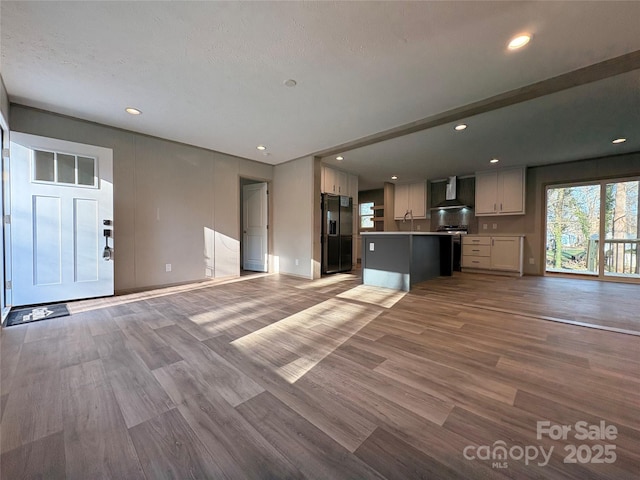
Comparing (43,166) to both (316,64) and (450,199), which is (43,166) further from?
(450,199)

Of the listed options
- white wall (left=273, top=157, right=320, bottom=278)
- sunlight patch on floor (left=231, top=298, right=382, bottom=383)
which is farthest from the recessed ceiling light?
white wall (left=273, top=157, right=320, bottom=278)

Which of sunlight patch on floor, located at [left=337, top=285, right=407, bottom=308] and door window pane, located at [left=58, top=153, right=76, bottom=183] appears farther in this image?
sunlight patch on floor, located at [left=337, top=285, right=407, bottom=308]

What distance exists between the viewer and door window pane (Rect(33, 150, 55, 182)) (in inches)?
116

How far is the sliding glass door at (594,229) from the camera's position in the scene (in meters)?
4.77

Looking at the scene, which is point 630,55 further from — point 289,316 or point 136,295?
point 136,295

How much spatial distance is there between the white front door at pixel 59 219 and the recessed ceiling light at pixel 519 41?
4660 mm

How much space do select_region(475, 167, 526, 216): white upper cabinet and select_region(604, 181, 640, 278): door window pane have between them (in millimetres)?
1382

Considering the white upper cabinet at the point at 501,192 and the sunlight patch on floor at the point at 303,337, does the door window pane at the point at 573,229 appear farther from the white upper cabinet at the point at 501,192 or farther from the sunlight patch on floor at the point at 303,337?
the sunlight patch on floor at the point at 303,337

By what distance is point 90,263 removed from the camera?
3.27 metres

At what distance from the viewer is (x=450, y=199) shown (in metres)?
6.72

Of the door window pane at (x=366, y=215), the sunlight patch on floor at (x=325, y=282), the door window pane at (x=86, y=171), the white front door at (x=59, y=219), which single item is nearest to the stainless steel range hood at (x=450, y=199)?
the door window pane at (x=366, y=215)

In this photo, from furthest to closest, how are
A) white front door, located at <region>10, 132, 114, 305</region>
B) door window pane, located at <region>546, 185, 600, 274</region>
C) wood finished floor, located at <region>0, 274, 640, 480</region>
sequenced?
door window pane, located at <region>546, 185, 600, 274</region> < white front door, located at <region>10, 132, 114, 305</region> < wood finished floor, located at <region>0, 274, 640, 480</region>

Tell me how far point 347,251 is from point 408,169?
98.1 inches

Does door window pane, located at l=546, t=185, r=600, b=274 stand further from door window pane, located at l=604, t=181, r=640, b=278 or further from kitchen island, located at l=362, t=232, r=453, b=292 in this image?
kitchen island, located at l=362, t=232, r=453, b=292
